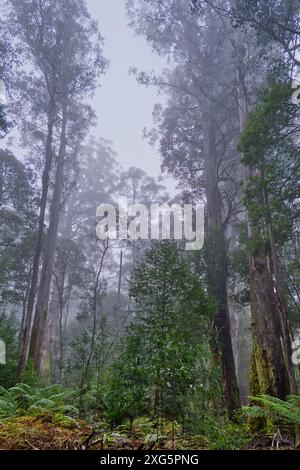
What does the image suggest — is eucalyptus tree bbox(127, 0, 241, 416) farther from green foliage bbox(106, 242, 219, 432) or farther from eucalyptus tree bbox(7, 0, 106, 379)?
green foliage bbox(106, 242, 219, 432)

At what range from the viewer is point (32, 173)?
1545 centimetres

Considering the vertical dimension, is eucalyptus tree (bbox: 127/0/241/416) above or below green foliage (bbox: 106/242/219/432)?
above

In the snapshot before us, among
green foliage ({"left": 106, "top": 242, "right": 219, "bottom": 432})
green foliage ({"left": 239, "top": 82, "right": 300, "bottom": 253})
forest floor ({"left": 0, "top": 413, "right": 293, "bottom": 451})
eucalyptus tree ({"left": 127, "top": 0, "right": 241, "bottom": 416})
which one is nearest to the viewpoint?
forest floor ({"left": 0, "top": 413, "right": 293, "bottom": 451})

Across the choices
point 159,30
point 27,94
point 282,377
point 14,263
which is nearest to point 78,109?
point 27,94

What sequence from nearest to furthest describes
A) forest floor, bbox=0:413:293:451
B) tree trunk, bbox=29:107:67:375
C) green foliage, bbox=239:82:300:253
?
forest floor, bbox=0:413:293:451, green foliage, bbox=239:82:300:253, tree trunk, bbox=29:107:67:375

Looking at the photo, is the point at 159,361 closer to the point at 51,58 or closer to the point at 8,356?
the point at 8,356

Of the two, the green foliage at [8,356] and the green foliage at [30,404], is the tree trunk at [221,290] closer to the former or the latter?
the green foliage at [30,404]

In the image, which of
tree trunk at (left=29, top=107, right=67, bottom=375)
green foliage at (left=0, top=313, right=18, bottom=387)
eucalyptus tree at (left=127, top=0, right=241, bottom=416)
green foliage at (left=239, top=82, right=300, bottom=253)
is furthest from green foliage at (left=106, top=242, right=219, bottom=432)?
tree trunk at (left=29, top=107, right=67, bottom=375)

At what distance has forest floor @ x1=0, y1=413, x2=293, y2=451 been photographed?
3.60 metres

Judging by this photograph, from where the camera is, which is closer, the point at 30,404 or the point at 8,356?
the point at 30,404

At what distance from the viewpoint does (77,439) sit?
3854 millimetres

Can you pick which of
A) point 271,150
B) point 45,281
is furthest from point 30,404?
point 45,281
